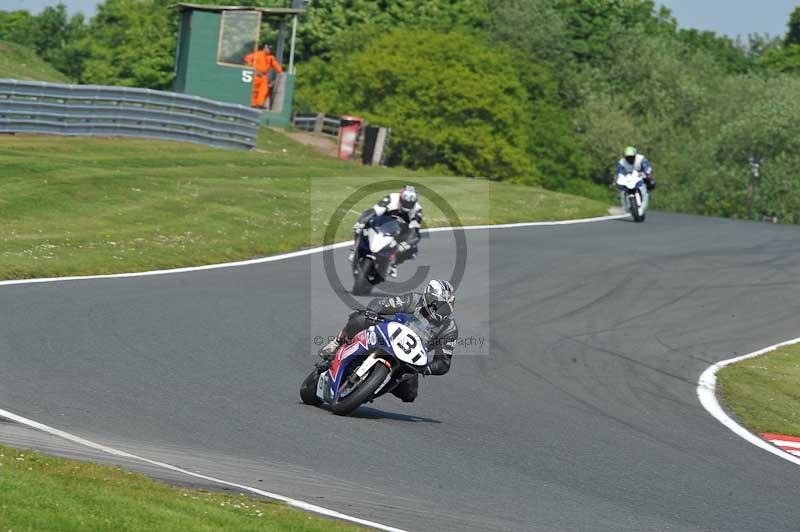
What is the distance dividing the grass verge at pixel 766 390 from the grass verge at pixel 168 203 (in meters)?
8.74

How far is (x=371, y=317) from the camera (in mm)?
11297

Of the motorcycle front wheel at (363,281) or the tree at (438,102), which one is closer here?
the motorcycle front wheel at (363,281)

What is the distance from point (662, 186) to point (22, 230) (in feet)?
218

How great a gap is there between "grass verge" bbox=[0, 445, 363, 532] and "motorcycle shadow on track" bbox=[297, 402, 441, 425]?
331cm

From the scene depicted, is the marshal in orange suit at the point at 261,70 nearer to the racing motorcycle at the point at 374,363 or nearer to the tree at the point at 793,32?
the racing motorcycle at the point at 374,363

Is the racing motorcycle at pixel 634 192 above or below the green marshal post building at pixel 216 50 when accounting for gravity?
below

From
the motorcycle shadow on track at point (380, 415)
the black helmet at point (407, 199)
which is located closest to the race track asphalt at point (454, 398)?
the motorcycle shadow on track at point (380, 415)

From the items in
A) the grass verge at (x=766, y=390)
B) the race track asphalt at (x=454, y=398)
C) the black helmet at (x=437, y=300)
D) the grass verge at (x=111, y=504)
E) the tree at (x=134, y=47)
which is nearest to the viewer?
the grass verge at (x=111, y=504)

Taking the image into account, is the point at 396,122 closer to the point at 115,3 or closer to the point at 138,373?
the point at 115,3

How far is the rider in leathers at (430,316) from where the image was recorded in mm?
11133

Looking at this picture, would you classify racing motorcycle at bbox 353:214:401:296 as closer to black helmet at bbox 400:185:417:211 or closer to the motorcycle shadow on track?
black helmet at bbox 400:185:417:211

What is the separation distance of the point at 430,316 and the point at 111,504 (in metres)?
4.42

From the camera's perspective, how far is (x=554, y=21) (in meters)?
90.8

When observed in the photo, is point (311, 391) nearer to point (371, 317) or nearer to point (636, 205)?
point (371, 317)
